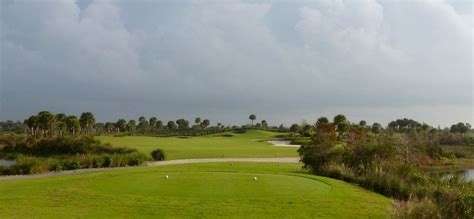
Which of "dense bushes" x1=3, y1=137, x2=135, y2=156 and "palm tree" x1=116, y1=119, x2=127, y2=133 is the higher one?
"palm tree" x1=116, y1=119, x2=127, y2=133

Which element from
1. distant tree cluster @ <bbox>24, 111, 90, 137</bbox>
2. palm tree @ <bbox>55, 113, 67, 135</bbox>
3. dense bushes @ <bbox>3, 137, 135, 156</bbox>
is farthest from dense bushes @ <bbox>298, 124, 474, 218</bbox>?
palm tree @ <bbox>55, 113, 67, 135</bbox>

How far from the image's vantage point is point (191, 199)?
14.1 meters

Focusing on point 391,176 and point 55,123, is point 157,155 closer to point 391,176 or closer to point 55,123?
point 391,176

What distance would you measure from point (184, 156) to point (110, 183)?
24.9 metres

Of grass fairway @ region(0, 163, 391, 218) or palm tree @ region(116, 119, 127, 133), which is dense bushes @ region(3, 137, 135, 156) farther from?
palm tree @ region(116, 119, 127, 133)

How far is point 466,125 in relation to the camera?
111 m

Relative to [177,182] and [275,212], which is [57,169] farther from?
[275,212]

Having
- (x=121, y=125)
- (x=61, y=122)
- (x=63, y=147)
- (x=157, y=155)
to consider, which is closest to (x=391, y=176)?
(x=157, y=155)

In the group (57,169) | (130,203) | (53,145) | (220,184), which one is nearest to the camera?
(130,203)

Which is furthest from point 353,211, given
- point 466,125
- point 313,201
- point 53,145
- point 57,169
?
point 466,125

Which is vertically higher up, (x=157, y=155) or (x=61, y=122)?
(x=61, y=122)

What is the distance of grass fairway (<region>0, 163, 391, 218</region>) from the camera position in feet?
41.4

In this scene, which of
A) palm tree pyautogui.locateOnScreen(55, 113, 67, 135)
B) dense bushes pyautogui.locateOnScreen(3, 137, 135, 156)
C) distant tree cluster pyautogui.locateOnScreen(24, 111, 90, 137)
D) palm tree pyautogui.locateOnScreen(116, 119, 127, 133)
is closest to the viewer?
dense bushes pyautogui.locateOnScreen(3, 137, 135, 156)

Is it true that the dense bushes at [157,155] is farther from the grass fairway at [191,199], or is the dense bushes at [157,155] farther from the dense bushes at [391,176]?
the grass fairway at [191,199]
